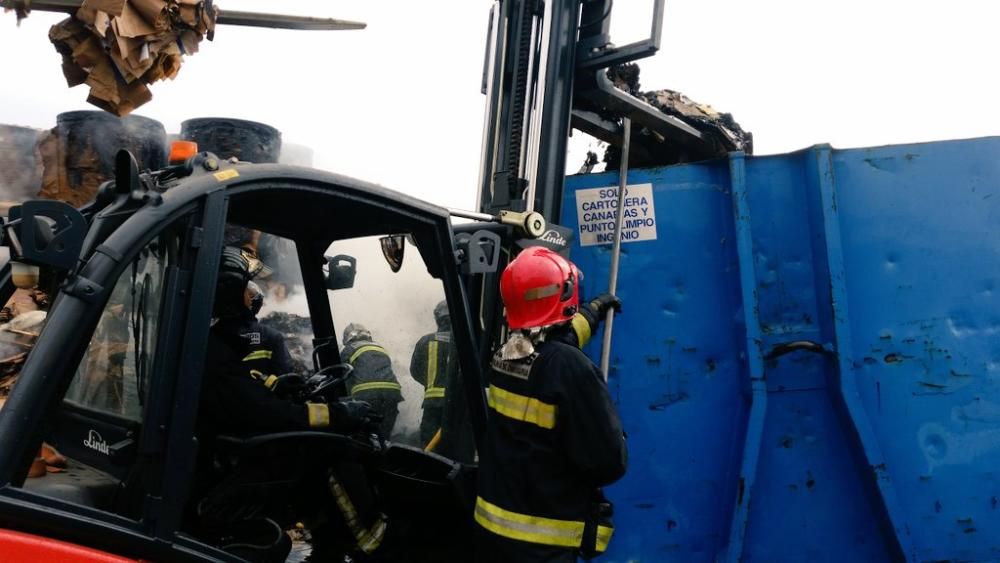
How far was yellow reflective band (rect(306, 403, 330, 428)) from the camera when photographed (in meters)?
2.31

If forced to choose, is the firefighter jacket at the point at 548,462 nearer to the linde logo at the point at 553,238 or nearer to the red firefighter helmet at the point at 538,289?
the red firefighter helmet at the point at 538,289

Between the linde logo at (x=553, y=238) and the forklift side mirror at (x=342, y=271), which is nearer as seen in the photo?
the forklift side mirror at (x=342, y=271)

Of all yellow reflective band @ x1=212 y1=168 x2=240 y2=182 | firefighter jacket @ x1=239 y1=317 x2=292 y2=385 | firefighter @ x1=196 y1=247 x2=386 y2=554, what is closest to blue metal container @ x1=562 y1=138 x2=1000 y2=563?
firefighter @ x1=196 y1=247 x2=386 y2=554

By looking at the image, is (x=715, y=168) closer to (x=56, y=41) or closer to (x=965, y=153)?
(x=965, y=153)

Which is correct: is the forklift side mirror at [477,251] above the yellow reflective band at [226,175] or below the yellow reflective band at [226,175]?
below

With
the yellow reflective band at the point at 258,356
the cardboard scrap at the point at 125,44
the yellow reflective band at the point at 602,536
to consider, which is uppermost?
the cardboard scrap at the point at 125,44

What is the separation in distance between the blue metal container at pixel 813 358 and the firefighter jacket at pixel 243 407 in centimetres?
144

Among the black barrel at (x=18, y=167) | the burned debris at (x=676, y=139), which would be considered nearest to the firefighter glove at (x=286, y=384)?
the burned debris at (x=676, y=139)

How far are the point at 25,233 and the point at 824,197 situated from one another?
2.80 meters

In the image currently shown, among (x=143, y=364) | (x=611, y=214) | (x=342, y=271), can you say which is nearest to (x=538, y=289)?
(x=342, y=271)

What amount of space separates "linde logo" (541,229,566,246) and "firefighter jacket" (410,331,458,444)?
2.00 ft

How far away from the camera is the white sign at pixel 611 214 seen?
3316 mm

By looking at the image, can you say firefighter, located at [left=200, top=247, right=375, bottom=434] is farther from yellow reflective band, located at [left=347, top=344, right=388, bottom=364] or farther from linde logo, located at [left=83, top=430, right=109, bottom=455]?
yellow reflective band, located at [left=347, top=344, right=388, bottom=364]

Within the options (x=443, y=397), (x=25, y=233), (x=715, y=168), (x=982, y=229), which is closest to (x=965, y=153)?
(x=982, y=229)
